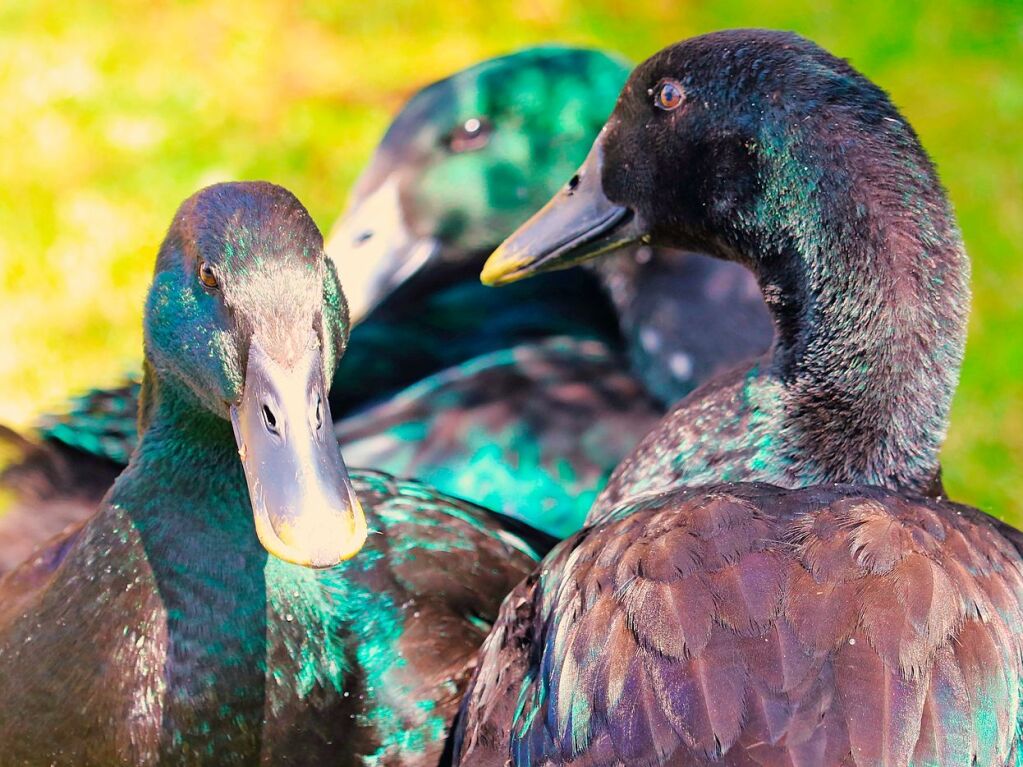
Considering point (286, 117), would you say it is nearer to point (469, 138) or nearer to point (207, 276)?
point (469, 138)

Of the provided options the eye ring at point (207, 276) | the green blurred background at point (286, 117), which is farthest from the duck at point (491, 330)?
the eye ring at point (207, 276)

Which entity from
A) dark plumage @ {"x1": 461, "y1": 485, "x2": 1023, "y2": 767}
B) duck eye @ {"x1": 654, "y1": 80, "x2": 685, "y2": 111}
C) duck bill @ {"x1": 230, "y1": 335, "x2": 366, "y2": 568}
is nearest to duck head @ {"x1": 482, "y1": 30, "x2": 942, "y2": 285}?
duck eye @ {"x1": 654, "y1": 80, "x2": 685, "y2": 111}

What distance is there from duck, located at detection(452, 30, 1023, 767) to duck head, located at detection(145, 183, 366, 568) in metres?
0.42

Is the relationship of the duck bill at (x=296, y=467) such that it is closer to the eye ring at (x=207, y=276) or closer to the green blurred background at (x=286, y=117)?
the eye ring at (x=207, y=276)

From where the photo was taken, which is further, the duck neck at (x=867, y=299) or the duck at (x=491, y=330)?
the duck at (x=491, y=330)

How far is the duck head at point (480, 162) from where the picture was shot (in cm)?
328

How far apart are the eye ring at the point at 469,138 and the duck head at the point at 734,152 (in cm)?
73

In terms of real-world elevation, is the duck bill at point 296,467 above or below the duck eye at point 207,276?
below

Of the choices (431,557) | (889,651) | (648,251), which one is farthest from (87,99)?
(889,651)

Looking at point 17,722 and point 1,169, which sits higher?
point 1,169

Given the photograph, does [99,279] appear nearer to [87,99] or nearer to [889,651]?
[87,99]

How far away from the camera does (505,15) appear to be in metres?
5.52

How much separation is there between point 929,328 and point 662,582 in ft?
2.10

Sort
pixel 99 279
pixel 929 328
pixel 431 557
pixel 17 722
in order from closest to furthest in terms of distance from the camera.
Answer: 1. pixel 17 722
2. pixel 929 328
3. pixel 431 557
4. pixel 99 279
